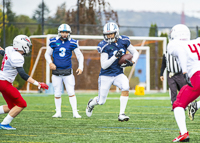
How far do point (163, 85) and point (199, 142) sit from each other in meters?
14.2

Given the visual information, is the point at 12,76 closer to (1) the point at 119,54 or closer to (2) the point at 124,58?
(1) the point at 119,54

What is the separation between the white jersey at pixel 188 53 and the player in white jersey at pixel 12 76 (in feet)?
6.57

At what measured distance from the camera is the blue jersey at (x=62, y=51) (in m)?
7.34

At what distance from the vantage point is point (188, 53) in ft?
14.7

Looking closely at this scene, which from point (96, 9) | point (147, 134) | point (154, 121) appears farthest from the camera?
point (96, 9)

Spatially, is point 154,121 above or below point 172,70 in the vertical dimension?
below

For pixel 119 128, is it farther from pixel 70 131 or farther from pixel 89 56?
pixel 89 56

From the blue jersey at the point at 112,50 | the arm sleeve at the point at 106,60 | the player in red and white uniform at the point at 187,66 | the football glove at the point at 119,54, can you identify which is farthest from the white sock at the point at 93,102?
the player in red and white uniform at the point at 187,66

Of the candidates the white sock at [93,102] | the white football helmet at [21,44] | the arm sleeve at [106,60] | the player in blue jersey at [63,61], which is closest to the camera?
the white football helmet at [21,44]

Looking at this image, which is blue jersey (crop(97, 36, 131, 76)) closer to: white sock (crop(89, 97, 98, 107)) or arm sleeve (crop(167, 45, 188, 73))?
white sock (crop(89, 97, 98, 107))

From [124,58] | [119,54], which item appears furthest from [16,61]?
[124,58]

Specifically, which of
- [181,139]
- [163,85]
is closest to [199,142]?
[181,139]

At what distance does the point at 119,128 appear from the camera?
18.5ft

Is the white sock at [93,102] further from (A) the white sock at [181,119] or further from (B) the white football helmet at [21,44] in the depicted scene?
(A) the white sock at [181,119]
